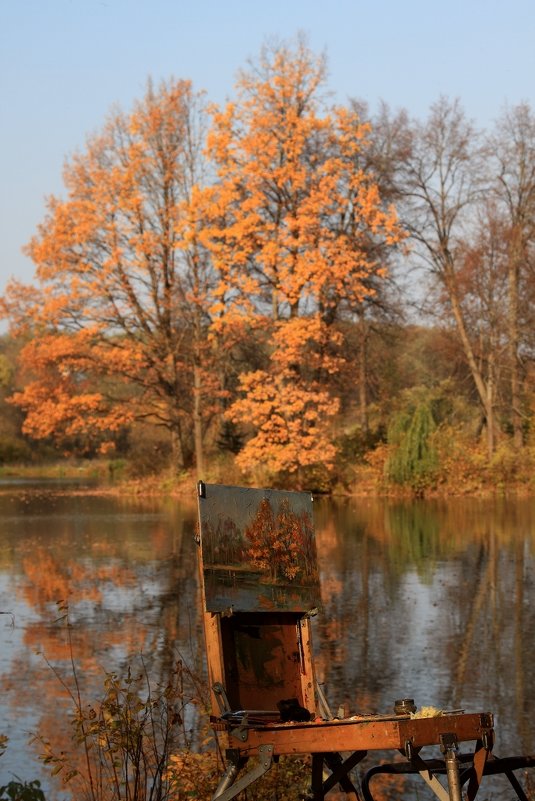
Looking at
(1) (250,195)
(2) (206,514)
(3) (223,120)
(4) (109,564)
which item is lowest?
(4) (109,564)

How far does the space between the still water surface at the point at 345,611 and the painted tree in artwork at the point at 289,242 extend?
22.6 feet

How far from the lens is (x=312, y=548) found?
5961mm

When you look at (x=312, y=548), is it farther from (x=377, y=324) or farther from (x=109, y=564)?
(x=377, y=324)

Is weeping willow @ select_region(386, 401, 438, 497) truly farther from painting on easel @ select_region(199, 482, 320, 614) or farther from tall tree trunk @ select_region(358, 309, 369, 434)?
painting on easel @ select_region(199, 482, 320, 614)

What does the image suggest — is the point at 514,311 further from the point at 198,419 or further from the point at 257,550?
the point at 257,550

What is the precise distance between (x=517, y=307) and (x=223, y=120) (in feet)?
44.0

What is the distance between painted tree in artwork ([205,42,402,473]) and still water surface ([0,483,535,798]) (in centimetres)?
687

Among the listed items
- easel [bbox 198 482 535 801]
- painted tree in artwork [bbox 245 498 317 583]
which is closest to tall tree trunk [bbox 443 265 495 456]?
painted tree in artwork [bbox 245 498 317 583]

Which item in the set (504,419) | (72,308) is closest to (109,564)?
(72,308)

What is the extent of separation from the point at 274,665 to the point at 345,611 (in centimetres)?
991

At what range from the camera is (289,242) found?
36.3 meters

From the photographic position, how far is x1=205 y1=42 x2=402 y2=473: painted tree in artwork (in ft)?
118

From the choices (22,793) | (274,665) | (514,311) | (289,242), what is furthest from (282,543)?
(514,311)

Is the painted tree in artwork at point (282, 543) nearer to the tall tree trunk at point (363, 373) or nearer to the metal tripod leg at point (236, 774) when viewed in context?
the metal tripod leg at point (236, 774)
